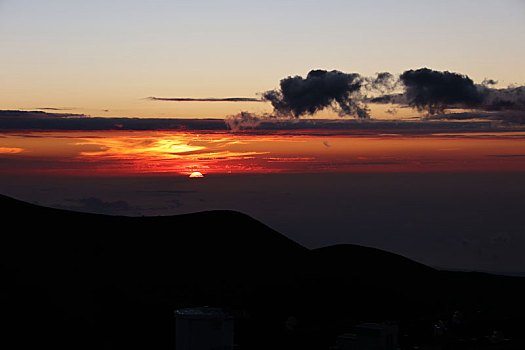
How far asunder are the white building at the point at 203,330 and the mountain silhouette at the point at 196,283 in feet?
83.0

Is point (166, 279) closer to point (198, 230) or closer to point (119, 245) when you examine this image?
point (119, 245)

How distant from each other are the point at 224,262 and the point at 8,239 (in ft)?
145

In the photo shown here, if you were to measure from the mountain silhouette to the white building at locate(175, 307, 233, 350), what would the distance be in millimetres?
25285

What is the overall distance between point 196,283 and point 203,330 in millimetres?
65679

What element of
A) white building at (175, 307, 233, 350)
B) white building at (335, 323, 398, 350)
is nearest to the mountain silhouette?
white building at (335, 323, 398, 350)

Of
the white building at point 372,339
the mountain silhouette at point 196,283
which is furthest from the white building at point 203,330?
the mountain silhouette at point 196,283

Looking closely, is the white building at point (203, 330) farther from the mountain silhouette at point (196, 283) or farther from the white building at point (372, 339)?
the mountain silhouette at point (196, 283)

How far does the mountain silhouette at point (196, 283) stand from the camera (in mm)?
103125

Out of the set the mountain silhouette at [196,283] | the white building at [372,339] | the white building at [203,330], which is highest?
the white building at [203,330]

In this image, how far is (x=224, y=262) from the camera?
518 ft

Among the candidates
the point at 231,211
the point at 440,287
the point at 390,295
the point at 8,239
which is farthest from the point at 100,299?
the point at 440,287

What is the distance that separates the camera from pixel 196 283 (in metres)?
136

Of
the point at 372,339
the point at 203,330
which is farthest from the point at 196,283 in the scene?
the point at 203,330

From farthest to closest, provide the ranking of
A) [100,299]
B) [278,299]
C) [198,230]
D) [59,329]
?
[198,230], [278,299], [100,299], [59,329]
